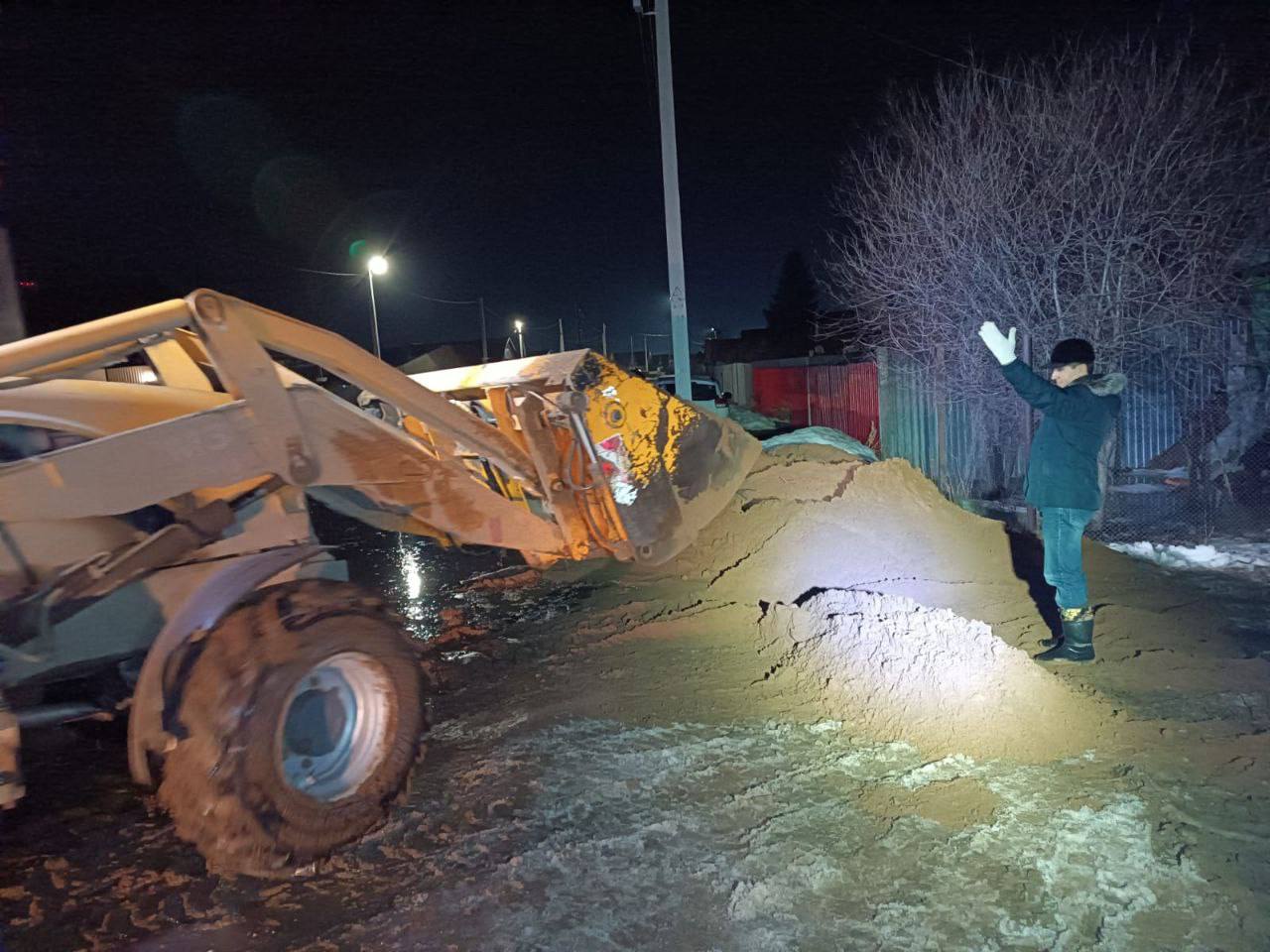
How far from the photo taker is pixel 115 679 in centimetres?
371

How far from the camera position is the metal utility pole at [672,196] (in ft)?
36.8

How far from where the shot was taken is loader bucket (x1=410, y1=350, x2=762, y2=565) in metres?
5.10

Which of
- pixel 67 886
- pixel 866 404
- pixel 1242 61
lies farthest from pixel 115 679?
pixel 866 404

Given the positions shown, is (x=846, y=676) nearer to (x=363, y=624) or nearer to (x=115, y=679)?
(x=363, y=624)

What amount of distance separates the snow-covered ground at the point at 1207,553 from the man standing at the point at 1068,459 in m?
3.08

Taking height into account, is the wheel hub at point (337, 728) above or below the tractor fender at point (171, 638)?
below

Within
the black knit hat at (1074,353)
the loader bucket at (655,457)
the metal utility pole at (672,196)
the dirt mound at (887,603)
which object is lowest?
the dirt mound at (887,603)

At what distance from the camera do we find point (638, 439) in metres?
5.36

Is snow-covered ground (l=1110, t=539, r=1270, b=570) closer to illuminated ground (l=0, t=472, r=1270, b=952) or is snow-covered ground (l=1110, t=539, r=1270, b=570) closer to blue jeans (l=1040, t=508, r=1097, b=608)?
illuminated ground (l=0, t=472, r=1270, b=952)

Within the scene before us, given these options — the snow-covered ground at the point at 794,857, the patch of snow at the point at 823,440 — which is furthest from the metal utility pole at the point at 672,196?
the snow-covered ground at the point at 794,857

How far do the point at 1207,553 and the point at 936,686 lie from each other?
4748mm

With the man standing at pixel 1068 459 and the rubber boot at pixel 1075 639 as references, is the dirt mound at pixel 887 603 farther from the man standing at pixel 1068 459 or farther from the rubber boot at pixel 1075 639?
the man standing at pixel 1068 459

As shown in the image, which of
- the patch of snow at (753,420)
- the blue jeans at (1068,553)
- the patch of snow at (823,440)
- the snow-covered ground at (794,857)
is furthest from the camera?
the patch of snow at (753,420)

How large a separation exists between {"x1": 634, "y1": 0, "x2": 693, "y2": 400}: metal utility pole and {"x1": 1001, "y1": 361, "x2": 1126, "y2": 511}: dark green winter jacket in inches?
245
